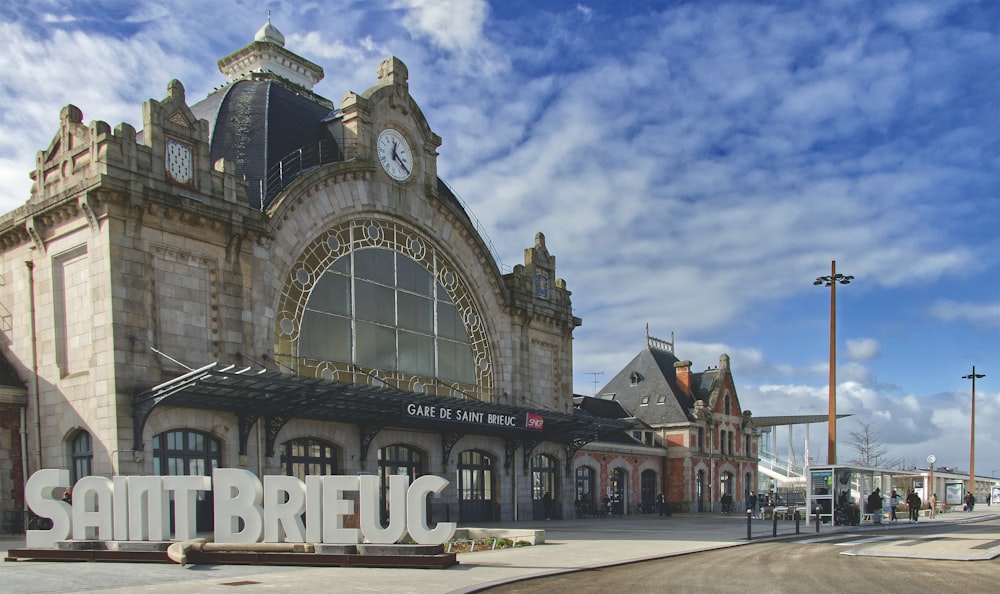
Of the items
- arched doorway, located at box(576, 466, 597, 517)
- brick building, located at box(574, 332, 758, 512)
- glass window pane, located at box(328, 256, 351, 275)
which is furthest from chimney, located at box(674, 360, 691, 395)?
glass window pane, located at box(328, 256, 351, 275)

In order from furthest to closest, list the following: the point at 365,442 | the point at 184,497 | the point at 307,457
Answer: the point at 365,442 → the point at 307,457 → the point at 184,497

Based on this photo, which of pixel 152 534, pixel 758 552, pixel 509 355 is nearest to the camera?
A: pixel 152 534

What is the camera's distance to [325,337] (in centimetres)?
3225

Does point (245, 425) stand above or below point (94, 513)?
above

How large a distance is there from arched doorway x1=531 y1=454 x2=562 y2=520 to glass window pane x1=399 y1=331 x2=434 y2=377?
8053 millimetres

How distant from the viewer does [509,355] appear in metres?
41.3

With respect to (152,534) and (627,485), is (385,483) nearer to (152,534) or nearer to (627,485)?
(152,534)

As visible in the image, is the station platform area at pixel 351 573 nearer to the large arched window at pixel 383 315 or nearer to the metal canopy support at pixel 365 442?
the metal canopy support at pixel 365 442

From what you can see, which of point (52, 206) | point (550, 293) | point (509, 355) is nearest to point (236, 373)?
point (52, 206)

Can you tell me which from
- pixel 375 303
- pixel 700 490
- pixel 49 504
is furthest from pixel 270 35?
pixel 700 490

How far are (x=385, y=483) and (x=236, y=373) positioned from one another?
37.3 feet

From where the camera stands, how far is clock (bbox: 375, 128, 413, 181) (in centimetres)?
3594

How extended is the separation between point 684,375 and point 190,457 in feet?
143

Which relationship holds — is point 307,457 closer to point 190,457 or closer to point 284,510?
point 190,457
